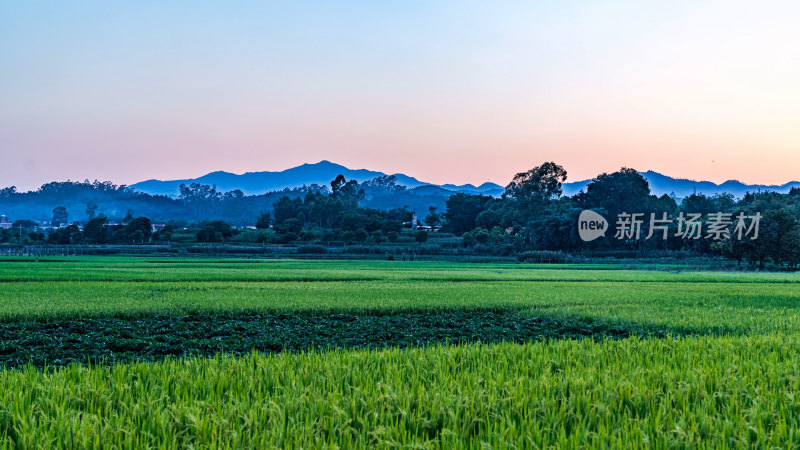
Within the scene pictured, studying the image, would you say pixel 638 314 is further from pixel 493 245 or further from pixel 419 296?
pixel 493 245

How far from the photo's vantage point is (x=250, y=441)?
383cm

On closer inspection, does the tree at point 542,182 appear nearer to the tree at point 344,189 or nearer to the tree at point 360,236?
the tree at point 360,236

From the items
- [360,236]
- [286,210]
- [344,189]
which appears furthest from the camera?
[344,189]

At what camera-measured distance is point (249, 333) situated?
13.4 meters

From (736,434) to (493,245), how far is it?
77.4 m

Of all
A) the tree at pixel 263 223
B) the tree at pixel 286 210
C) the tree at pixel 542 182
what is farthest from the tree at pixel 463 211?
the tree at pixel 263 223

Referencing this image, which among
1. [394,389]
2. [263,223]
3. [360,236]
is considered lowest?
[394,389]

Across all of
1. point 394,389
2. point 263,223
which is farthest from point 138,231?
point 394,389

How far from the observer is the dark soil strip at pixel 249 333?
439 inches

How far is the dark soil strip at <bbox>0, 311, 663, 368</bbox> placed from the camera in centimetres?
1114

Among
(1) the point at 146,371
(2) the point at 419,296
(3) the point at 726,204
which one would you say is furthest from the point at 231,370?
(3) the point at 726,204

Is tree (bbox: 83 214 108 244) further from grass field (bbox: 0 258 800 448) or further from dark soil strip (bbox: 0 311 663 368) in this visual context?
grass field (bbox: 0 258 800 448)

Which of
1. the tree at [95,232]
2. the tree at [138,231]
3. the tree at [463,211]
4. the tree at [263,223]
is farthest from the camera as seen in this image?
the tree at [263,223]

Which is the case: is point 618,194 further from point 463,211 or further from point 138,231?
point 138,231
